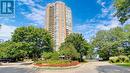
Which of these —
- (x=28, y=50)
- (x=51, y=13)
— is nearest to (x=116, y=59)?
(x=28, y=50)

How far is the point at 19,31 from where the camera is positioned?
48062 millimetres

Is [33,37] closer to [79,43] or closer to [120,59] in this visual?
[79,43]

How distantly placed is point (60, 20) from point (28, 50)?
2670 inches

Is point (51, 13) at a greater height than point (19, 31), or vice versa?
point (51, 13)

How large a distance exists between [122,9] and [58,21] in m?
95.0

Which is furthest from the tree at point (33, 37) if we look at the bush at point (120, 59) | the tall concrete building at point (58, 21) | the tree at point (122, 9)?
the tall concrete building at point (58, 21)

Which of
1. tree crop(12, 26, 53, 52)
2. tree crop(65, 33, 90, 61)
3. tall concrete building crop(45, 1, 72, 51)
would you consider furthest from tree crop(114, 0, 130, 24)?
tall concrete building crop(45, 1, 72, 51)

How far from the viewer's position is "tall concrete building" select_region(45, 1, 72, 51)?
10825cm

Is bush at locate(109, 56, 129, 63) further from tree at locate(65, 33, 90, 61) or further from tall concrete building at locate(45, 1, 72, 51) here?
tall concrete building at locate(45, 1, 72, 51)

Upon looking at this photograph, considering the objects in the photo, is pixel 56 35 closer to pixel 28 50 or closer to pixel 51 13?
pixel 51 13

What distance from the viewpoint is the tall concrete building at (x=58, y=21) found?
10825 cm

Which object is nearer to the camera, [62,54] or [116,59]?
[62,54]

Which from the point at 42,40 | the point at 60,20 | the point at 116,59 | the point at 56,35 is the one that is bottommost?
the point at 116,59

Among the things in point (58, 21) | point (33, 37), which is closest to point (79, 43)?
point (33, 37)
